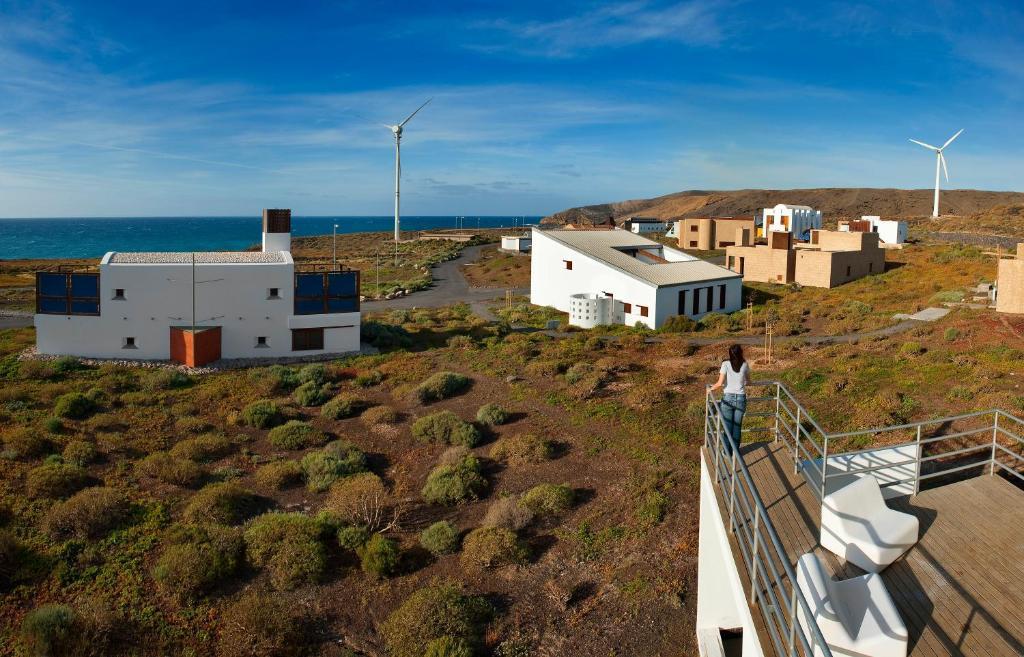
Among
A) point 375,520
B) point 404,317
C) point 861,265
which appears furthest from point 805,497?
point 861,265

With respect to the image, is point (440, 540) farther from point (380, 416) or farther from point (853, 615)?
point (853, 615)

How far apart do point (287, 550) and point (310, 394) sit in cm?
1222

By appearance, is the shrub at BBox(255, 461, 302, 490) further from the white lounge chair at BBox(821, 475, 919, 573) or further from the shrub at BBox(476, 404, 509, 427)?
the white lounge chair at BBox(821, 475, 919, 573)

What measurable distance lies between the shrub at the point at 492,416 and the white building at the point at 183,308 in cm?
1340

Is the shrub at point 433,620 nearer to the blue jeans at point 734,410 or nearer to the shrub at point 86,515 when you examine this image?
the blue jeans at point 734,410

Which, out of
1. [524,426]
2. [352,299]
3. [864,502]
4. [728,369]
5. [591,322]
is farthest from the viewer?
[591,322]

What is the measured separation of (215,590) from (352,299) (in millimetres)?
21771

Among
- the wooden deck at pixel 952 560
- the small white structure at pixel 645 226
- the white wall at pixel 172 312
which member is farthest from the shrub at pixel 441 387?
the small white structure at pixel 645 226

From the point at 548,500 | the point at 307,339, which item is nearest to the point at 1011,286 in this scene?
the point at 548,500

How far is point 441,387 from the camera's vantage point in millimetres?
26062

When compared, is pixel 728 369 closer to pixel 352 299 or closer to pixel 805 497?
pixel 805 497

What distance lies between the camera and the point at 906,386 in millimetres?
22641

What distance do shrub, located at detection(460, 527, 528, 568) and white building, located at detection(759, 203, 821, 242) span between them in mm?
78726

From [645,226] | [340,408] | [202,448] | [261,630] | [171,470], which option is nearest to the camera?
[261,630]
